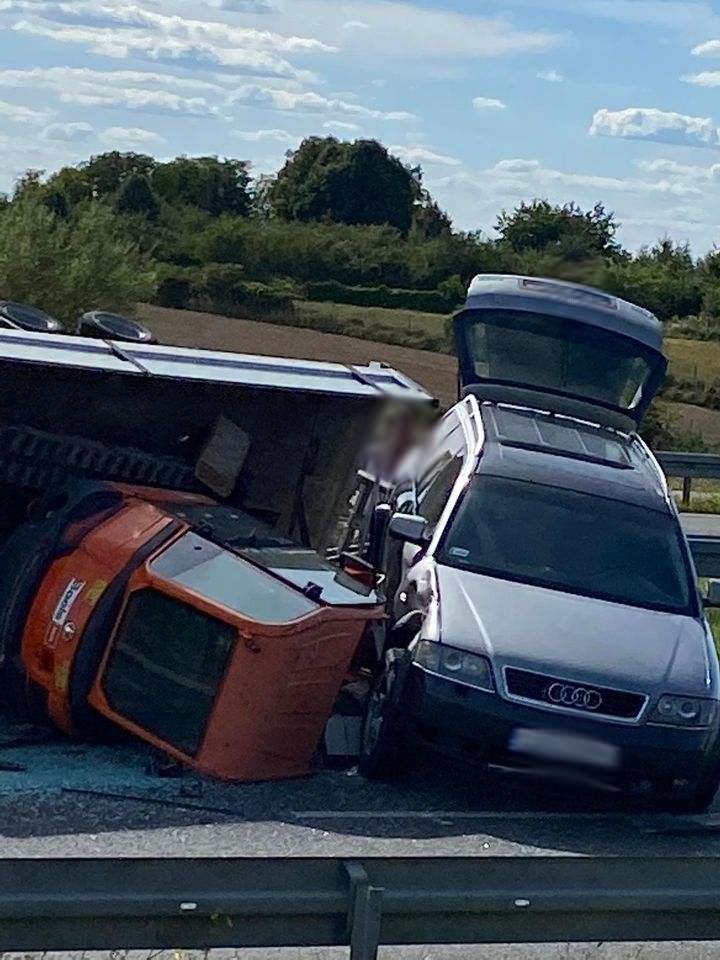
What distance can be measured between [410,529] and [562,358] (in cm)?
320

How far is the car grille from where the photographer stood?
28.1 feet

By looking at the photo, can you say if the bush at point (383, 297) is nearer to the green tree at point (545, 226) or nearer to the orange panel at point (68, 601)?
the green tree at point (545, 226)

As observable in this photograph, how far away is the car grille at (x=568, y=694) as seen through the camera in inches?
337

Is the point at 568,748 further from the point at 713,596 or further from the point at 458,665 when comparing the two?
the point at 713,596

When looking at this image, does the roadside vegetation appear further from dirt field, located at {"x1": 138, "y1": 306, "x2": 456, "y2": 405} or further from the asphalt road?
the asphalt road

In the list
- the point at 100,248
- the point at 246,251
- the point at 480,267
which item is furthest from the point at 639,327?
the point at 246,251

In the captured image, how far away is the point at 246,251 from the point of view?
58.2m

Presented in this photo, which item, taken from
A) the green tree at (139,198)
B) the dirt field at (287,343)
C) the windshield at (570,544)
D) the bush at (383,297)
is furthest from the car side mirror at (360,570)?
the green tree at (139,198)

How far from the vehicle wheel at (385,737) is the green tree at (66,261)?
22761mm

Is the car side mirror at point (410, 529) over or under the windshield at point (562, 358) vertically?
under

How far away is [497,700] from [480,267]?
36684mm

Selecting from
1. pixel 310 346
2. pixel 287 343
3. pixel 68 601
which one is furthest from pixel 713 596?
pixel 287 343

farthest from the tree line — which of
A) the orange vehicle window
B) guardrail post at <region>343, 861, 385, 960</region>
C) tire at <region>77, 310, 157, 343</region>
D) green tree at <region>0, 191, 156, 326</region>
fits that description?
guardrail post at <region>343, 861, 385, 960</region>

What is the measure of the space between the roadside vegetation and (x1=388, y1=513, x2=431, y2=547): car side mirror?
6544 mm
